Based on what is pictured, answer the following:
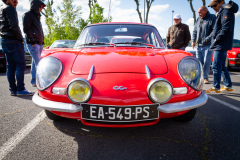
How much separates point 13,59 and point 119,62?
2.61m

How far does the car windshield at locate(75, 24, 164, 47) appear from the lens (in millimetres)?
2418

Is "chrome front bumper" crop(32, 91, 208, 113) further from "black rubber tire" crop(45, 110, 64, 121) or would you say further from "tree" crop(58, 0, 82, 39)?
"tree" crop(58, 0, 82, 39)

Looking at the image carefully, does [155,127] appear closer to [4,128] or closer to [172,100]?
[172,100]

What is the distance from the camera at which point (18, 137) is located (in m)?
1.58

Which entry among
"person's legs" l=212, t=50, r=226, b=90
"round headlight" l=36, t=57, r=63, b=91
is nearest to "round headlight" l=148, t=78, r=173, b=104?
"round headlight" l=36, t=57, r=63, b=91

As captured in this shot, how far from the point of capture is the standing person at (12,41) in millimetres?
2900

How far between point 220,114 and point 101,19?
21874 millimetres

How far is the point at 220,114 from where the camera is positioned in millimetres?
2211

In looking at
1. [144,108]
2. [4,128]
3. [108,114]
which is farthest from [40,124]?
[144,108]

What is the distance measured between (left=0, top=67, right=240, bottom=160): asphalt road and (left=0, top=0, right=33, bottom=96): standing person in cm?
125

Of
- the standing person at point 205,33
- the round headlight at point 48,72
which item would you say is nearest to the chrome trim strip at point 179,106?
the round headlight at point 48,72

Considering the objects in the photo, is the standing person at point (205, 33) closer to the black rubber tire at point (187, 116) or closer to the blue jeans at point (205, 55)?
the blue jeans at point (205, 55)

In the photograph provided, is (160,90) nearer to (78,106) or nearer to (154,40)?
Result: (78,106)

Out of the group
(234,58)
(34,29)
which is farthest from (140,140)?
(234,58)
